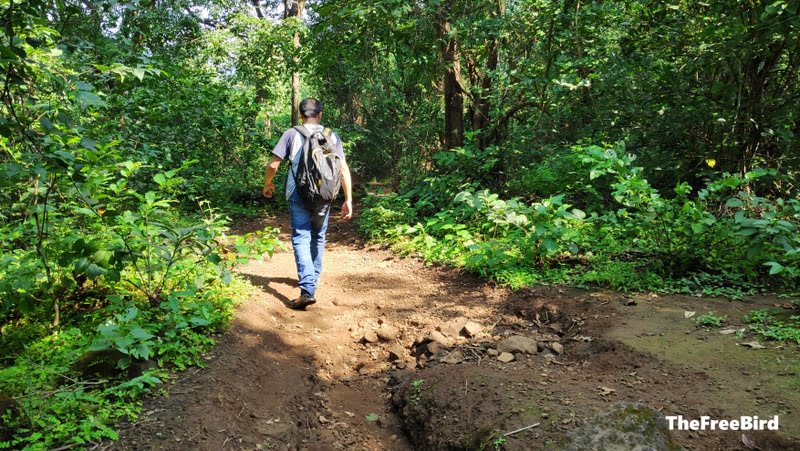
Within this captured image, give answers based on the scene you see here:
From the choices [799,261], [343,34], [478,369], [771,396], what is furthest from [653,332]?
[343,34]

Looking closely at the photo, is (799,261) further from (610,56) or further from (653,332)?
(610,56)

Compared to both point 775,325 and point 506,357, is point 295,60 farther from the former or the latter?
point 775,325

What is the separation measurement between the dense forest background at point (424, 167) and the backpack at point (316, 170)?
609 mm

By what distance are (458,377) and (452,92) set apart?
6646 mm

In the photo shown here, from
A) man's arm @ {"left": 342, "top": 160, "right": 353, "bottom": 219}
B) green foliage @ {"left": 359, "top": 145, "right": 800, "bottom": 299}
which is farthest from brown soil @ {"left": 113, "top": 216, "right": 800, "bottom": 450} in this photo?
man's arm @ {"left": 342, "top": 160, "right": 353, "bottom": 219}

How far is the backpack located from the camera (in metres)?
4.73

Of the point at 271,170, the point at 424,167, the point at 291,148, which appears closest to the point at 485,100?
the point at 424,167

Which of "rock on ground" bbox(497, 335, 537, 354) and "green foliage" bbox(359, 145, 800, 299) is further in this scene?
"green foliage" bbox(359, 145, 800, 299)

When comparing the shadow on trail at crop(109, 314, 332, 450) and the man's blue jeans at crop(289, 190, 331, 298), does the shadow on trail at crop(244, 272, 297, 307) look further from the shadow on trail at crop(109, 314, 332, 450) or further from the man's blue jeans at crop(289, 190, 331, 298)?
the shadow on trail at crop(109, 314, 332, 450)

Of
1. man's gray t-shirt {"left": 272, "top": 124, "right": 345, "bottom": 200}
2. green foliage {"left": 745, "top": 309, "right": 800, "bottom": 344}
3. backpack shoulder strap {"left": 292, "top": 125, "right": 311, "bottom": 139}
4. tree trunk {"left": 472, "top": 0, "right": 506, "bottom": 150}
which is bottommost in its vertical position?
green foliage {"left": 745, "top": 309, "right": 800, "bottom": 344}

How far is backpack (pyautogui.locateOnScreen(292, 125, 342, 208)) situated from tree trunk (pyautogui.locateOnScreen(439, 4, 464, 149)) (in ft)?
13.4

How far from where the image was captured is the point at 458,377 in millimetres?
3473

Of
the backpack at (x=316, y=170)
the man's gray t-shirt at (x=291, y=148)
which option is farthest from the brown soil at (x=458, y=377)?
the man's gray t-shirt at (x=291, y=148)

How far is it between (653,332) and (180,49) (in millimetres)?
13839
